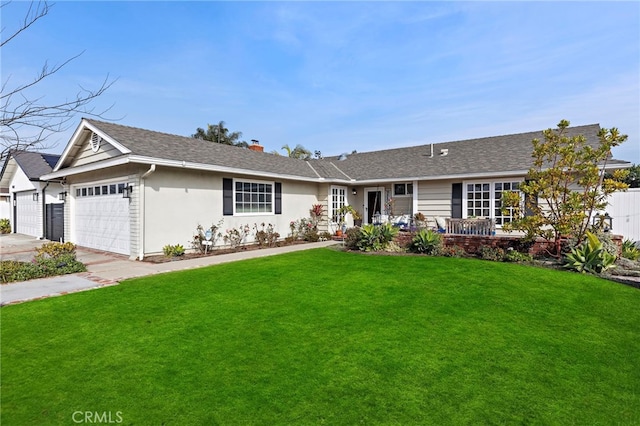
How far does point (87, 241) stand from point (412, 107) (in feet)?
54.9

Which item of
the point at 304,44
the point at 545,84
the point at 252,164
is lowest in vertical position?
the point at 252,164

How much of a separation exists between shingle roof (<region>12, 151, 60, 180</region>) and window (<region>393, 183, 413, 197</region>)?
1936cm

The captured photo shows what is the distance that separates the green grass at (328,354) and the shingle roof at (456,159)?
7.38 metres

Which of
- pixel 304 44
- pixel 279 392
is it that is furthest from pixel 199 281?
pixel 304 44

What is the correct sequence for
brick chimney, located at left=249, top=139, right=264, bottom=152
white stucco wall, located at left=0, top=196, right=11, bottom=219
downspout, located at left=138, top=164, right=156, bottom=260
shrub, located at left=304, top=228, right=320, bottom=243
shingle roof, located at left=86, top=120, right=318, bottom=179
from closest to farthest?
downspout, located at left=138, top=164, right=156, bottom=260
shingle roof, located at left=86, top=120, right=318, bottom=179
shrub, located at left=304, top=228, right=320, bottom=243
brick chimney, located at left=249, top=139, right=264, bottom=152
white stucco wall, located at left=0, top=196, right=11, bottom=219

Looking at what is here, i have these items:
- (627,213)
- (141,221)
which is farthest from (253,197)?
(627,213)

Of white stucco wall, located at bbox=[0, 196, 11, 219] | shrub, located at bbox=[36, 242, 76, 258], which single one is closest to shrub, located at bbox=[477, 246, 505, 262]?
shrub, located at bbox=[36, 242, 76, 258]

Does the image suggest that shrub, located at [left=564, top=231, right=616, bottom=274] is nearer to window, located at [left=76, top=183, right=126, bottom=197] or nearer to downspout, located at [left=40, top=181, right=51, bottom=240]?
window, located at [left=76, top=183, right=126, bottom=197]

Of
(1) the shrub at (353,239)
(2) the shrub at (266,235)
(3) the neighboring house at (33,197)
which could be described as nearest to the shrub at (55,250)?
(2) the shrub at (266,235)

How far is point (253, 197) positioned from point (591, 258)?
10.9 m

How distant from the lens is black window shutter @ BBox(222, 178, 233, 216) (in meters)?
11.9

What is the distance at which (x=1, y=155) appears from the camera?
360 centimetres

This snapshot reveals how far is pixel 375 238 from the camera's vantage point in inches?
440

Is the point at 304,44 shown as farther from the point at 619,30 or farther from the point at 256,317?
the point at 256,317
